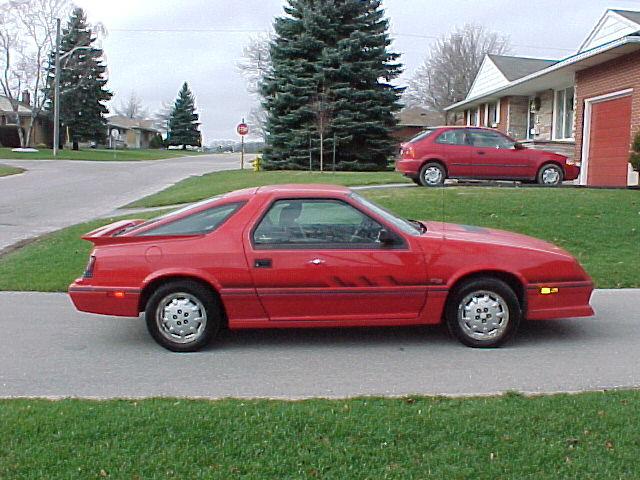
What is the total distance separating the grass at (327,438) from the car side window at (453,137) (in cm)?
1081

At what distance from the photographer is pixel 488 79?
34.9 m

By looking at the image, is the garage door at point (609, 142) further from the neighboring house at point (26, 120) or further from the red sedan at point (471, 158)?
the neighboring house at point (26, 120)

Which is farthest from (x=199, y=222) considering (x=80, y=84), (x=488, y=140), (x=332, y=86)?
(x=80, y=84)

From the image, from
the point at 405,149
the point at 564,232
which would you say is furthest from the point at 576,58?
the point at 564,232

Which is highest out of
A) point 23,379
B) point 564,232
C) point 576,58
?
point 576,58

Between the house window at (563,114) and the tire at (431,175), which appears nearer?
the tire at (431,175)

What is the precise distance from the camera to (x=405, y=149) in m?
14.9

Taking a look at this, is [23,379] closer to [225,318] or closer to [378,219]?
[225,318]

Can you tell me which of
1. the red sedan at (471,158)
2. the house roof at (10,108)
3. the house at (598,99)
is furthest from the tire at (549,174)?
the house roof at (10,108)

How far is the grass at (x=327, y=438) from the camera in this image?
10.8 ft

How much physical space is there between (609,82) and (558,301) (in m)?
13.9

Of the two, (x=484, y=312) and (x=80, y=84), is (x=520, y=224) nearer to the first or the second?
(x=484, y=312)

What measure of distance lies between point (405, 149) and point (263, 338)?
9.63 metres

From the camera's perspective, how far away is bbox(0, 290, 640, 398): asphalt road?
4672mm
